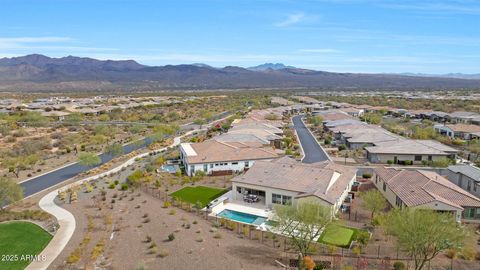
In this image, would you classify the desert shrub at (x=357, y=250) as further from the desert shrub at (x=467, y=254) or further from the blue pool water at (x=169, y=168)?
the blue pool water at (x=169, y=168)

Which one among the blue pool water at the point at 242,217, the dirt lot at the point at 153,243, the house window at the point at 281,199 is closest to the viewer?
the dirt lot at the point at 153,243

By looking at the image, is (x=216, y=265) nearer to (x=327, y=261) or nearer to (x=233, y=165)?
(x=327, y=261)

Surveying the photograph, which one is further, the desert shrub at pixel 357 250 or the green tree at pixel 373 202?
the green tree at pixel 373 202

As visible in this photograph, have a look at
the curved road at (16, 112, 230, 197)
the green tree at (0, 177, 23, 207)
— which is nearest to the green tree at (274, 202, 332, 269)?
the green tree at (0, 177, 23, 207)

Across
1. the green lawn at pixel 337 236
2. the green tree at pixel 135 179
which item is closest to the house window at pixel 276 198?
the green lawn at pixel 337 236

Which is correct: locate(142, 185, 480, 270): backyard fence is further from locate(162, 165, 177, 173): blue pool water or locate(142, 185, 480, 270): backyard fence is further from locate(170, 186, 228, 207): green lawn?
locate(162, 165, 177, 173): blue pool water
